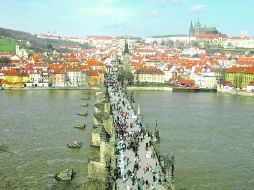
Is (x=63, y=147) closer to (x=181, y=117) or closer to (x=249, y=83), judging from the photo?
(x=181, y=117)

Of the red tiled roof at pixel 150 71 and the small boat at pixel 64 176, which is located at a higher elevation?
the red tiled roof at pixel 150 71

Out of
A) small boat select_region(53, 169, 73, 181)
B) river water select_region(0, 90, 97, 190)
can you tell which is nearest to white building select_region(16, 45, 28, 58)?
river water select_region(0, 90, 97, 190)

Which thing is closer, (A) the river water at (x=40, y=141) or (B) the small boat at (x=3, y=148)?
(A) the river water at (x=40, y=141)

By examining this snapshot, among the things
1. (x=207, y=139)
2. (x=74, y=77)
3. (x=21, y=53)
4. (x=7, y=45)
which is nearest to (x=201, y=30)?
(x=7, y=45)

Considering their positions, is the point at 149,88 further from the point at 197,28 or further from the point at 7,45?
the point at 197,28

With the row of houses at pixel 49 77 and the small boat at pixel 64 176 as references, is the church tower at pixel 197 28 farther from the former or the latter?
the small boat at pixel 64 176

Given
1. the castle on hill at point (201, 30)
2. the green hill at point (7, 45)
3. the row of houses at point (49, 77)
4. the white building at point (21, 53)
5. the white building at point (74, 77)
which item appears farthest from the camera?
the castle on hill at point (201, 30)

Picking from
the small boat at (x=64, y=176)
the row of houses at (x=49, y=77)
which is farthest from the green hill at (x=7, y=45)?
the small boat at (x=64, y=176)

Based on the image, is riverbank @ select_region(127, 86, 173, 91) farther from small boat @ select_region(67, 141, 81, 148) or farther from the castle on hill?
the castle on hill
